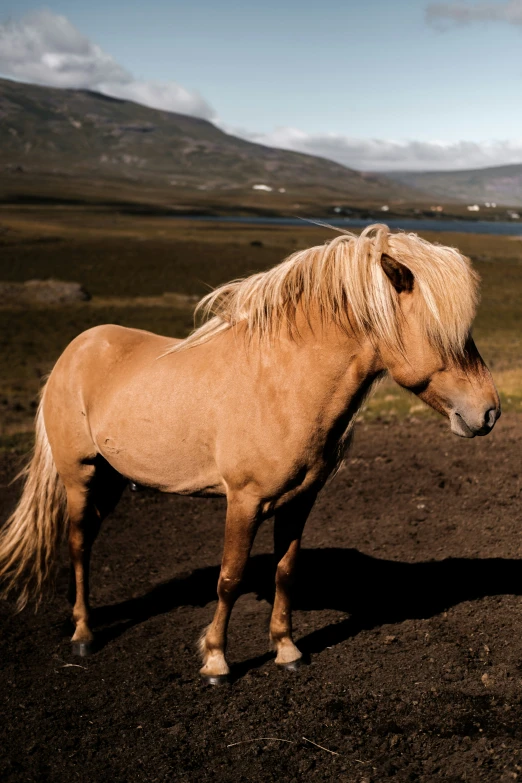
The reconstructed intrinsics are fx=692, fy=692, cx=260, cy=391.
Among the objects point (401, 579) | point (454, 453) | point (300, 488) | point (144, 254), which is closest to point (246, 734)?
point (300, 488)

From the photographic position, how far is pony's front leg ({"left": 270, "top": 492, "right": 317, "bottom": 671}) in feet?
16.3

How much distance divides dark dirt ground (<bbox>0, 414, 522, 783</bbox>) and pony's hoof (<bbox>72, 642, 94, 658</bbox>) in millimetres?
80

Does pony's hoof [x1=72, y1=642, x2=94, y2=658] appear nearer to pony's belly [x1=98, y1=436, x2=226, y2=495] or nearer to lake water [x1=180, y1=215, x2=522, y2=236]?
pony's belly [x1=98, y1=436, x2=226, y2=495]

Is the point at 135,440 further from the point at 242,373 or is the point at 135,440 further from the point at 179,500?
the point at 179,500

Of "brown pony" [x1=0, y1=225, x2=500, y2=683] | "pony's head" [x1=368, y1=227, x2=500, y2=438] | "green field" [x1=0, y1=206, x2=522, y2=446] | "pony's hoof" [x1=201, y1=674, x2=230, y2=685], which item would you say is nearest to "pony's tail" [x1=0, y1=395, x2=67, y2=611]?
"brown pony" [x1=0, y1=225, x2=500, y2=683]

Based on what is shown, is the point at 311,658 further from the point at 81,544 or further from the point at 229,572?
the point at 81,544

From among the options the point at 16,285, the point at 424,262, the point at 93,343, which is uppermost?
the point at 424,262

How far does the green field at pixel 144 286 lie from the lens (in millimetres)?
17647

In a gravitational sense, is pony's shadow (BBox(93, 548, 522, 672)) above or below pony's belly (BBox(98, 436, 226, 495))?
below

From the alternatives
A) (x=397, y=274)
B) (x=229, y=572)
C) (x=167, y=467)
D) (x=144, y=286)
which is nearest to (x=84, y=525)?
(x=167, y=467)

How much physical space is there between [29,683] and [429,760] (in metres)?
2.97

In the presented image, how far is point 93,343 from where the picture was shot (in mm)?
5734

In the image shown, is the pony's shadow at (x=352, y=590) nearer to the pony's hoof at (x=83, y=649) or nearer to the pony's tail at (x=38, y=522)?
the pony's hoof at (x=83, y=649)

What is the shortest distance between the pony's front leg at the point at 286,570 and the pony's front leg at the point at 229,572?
1.14 ft
